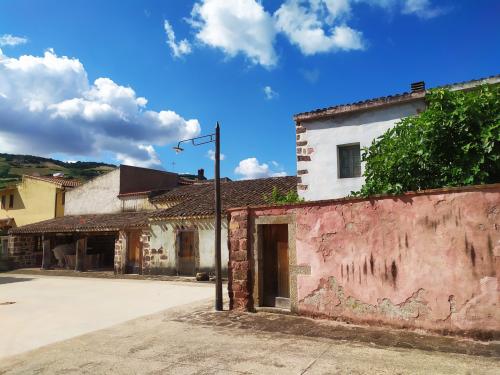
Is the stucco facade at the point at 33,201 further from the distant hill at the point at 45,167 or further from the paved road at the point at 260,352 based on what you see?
the distant hill at the point at 45,167

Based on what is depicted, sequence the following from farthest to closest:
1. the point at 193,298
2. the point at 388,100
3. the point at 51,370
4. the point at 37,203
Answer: the point at 37,203, the point at 193,298, the point at 388,100, the point at 51,370

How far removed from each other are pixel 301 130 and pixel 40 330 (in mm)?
8538

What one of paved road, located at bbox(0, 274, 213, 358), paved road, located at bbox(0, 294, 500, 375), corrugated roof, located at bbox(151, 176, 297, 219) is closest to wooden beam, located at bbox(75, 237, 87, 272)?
corrugated roof, located at bbox(151, 176, 297, 219)

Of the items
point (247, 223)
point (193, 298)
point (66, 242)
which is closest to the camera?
point (247, 223)

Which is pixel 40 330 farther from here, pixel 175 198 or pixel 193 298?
pixel 175 198

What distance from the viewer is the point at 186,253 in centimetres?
1844

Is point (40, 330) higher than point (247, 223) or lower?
lower

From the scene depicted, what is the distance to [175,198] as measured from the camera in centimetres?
2155

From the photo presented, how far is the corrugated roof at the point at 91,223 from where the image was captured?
811 inches

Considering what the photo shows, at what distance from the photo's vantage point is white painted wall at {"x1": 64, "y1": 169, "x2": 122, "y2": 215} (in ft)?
79.7

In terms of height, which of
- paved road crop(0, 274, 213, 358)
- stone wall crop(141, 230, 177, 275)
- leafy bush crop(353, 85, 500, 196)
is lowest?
paved road crop(0, 274, 213, 358)

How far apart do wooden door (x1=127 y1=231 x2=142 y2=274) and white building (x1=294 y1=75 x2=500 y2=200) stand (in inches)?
467

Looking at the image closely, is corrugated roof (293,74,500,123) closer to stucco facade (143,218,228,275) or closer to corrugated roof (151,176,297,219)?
corrugated roof (151,176,297,219)

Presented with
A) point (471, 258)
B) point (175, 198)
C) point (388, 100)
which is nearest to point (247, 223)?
point (471, 258)
